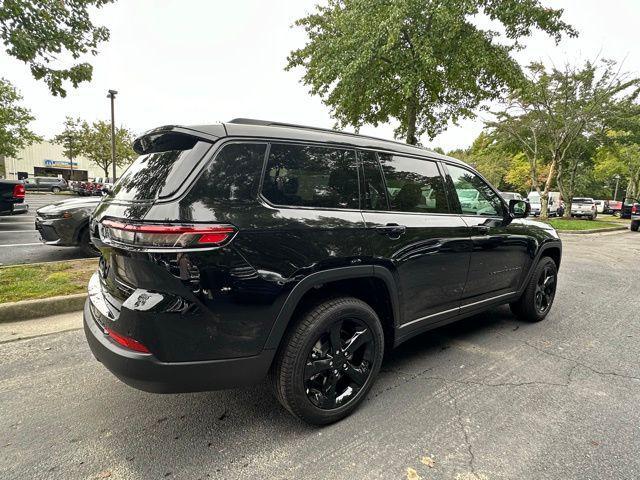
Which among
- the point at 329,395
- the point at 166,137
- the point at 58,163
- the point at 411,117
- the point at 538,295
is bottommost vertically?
the point at 329,395

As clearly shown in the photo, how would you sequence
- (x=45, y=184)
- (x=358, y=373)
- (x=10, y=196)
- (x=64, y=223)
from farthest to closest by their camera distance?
(x=45, y=184), (x=10, y=196), (x=64, y=223), (x=358, y=373)

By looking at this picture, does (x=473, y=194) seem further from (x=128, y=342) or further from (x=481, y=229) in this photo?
(x=128, y=342)

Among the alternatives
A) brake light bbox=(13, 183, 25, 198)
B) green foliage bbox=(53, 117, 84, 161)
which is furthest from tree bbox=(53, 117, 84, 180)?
brake light bbox=(13, 183, 25, 198)

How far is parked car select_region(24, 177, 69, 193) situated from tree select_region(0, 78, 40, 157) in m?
3.04

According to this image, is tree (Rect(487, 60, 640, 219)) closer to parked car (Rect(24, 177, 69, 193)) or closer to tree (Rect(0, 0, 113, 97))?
tree (Rect(0, 0, 113, 97))

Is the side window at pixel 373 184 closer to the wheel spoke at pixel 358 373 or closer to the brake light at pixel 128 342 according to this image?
the wheel spoke at pixel 358 373

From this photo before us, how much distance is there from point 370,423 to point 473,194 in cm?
228

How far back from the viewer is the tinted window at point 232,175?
6.16 ft

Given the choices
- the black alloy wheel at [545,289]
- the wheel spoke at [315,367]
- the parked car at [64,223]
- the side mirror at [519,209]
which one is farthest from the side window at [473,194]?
the parked car at [64,223]

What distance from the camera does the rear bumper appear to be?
1819 mm

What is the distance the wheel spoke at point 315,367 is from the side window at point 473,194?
1.89 meters

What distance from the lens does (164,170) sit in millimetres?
2041

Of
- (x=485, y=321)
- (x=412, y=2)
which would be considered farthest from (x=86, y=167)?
(x=485, y=321)

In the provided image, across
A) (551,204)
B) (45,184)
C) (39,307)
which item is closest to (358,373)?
(39,307)
